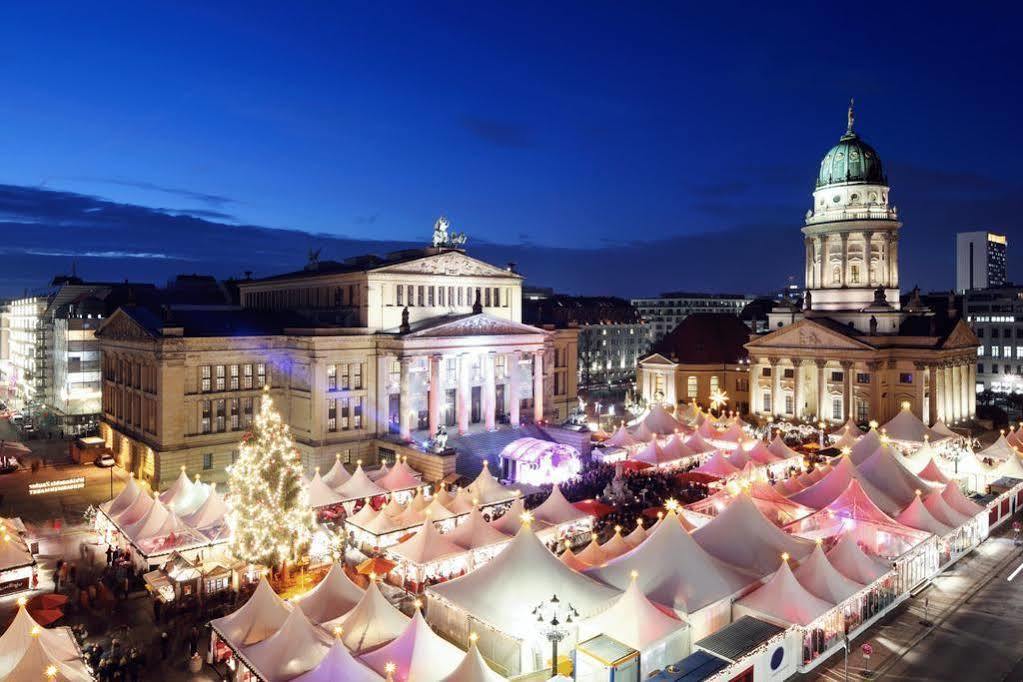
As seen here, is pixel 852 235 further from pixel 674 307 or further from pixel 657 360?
pixel 674 307

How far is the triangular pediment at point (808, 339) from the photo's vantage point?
5900 cm

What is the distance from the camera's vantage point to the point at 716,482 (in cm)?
3956

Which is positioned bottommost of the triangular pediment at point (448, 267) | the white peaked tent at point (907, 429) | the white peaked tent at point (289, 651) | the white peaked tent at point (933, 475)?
the white peaked tent at point (289, 651)

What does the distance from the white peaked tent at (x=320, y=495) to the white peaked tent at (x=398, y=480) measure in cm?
274

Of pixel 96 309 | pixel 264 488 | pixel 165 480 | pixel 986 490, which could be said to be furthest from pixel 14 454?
pixel 986 490

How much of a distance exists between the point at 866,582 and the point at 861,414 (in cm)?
4091

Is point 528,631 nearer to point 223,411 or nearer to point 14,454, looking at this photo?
point 223,411

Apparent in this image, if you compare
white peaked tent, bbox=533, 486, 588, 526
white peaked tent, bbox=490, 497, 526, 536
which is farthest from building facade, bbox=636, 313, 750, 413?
white peaked tent, bbox=490, 497, 526, 536

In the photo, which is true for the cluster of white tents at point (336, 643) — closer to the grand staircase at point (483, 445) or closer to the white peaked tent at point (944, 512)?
the white peaked tent at point (944, 512)

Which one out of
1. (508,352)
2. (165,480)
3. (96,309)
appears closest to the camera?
(165,480)

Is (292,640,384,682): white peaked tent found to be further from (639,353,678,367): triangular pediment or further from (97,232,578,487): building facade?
(639,353,678,367): triangular pediment

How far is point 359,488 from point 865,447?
86.4 feet

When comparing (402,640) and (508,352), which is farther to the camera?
(508,352)

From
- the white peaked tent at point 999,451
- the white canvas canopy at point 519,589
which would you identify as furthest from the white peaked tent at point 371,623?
the white peaked tent at point 999,451
